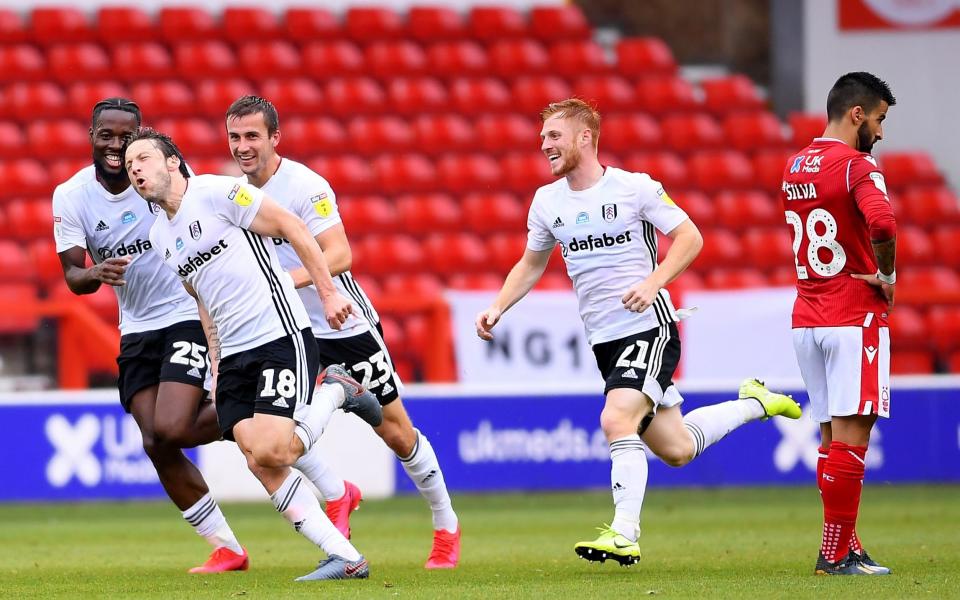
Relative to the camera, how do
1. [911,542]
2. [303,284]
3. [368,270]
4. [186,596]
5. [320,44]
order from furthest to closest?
[320,44] < [368,270] < [911,542] < [303,284] < [186,596]

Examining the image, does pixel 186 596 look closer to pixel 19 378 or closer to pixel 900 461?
pixel 19 378

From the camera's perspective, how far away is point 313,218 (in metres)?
7.25

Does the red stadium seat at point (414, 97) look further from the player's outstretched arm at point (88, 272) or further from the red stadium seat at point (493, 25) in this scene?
the player's outstretched arm at point (88, 272)

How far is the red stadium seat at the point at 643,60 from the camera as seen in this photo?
62.0ft

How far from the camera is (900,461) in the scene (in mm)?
12969

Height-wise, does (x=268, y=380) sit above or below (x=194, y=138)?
below

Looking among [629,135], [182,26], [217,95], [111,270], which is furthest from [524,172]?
[111,270]

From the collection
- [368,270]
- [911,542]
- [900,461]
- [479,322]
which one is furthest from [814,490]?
[479,322]

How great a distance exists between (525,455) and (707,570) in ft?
18.1

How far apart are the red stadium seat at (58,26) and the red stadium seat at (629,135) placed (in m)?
6.02

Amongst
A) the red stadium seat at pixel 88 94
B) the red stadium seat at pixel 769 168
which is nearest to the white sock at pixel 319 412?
the red stadium seat at pixel 88 94

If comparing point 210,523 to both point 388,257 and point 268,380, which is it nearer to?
point 268,380

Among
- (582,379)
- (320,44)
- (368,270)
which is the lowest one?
(582,379)

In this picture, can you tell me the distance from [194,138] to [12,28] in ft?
9.33
